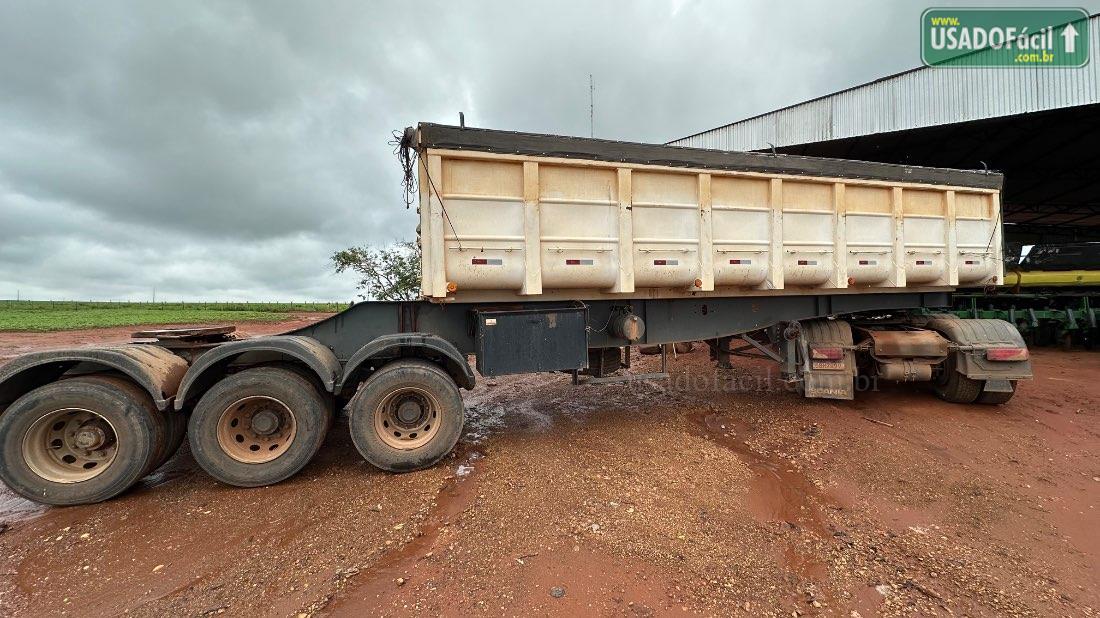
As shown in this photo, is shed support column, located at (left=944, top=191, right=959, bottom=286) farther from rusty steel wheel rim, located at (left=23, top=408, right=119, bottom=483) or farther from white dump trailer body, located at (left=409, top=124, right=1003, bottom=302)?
rusty steel wheel rim, located at (left=23, top=408, right=119, bottom=483)

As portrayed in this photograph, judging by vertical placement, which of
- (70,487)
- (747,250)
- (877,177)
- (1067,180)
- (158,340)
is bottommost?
(70,487)

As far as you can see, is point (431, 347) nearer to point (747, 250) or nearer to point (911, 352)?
point (747, 250)

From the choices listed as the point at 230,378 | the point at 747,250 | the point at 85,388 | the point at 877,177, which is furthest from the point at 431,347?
the point at 877,177

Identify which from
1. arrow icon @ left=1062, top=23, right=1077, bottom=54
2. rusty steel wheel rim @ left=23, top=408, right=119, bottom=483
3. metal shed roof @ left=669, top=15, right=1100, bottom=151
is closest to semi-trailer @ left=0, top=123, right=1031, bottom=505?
rusty steel wheel rim @ left=23, top=408, right=119, bottom=483

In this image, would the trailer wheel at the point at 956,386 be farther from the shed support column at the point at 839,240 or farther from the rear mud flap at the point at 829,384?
the shed support column at the point at 839,240

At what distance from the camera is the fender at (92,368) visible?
314cm

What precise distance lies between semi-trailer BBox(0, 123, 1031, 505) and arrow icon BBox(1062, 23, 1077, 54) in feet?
19.1

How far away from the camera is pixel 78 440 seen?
3.20 meters

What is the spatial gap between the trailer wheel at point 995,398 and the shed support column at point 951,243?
1.48 metres

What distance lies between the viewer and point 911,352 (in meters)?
→ 5.20

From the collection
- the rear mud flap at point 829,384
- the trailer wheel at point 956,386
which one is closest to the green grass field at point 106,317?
the rear mud flap at point 829,384

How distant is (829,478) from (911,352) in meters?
A: 2.89

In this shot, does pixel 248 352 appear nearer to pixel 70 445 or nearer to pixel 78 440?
pixel 78 440

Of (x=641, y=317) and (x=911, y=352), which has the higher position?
(x=641, y=317)
